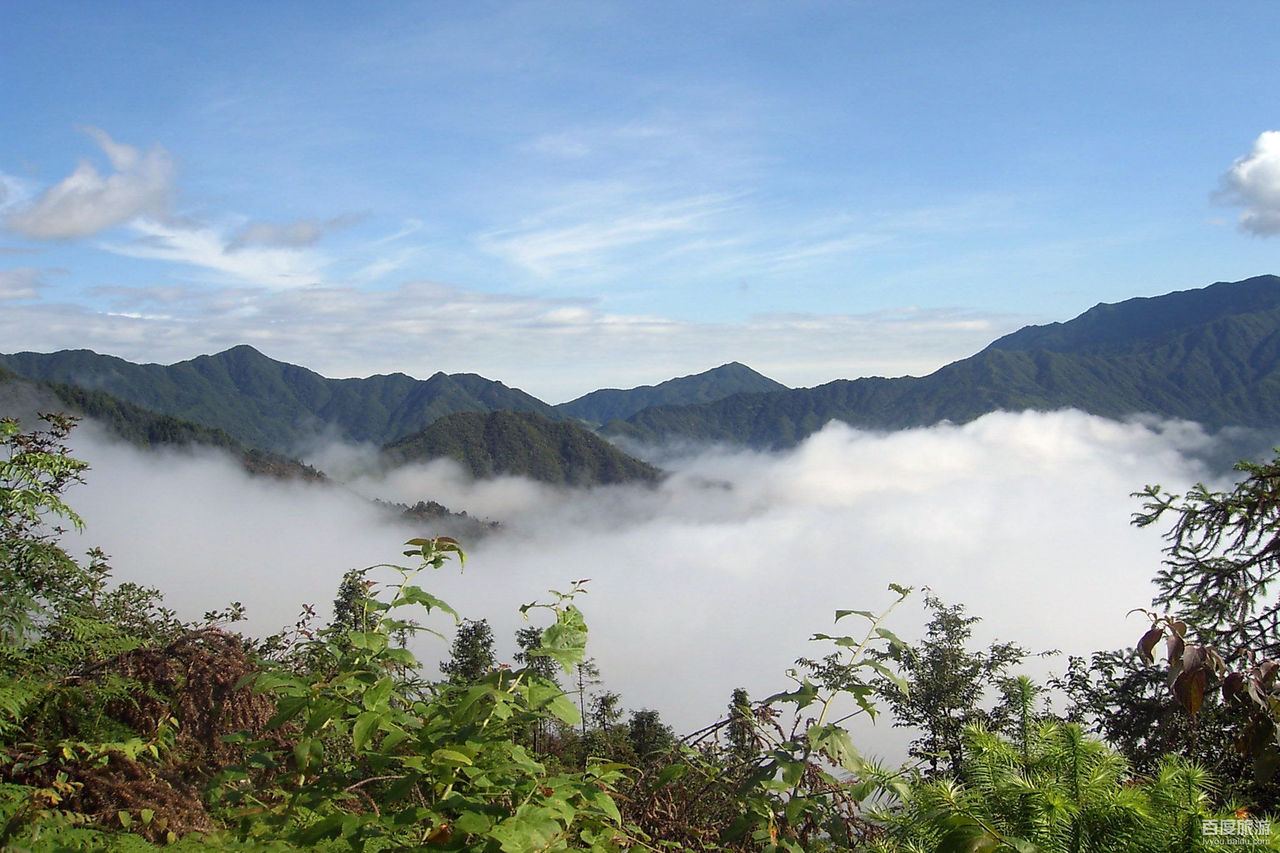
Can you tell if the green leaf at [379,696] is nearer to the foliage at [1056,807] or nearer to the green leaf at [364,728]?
the green leaf at [364,728]

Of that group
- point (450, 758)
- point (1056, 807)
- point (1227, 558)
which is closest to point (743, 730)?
point (1056, 807)

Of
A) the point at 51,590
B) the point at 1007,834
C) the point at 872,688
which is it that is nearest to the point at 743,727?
the point at 872,688

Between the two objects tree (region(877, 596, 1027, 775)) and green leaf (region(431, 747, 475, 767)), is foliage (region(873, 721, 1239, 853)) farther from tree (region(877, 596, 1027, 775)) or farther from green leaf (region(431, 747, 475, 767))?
tree (region(877, 596, 1027, 775))

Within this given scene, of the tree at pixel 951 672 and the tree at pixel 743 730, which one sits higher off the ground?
the tree at pixel 743 730

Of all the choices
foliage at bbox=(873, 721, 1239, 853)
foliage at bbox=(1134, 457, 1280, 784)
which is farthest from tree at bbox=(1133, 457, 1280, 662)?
foliage at bbox=(873, 721, 1239, 853)

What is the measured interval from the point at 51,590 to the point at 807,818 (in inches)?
198

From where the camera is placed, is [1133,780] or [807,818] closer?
[1133,780]

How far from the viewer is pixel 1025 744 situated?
7.47 ft

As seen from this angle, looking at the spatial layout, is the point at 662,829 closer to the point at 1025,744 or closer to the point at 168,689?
the point at 1025,744

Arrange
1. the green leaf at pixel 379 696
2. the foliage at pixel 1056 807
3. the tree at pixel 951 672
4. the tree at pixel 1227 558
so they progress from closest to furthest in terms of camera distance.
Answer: the foliage at pixel 1056 807 < the green leaf at pixel 379 696 < the tree at pixel 1227 558 < the tree at pixel 951 672

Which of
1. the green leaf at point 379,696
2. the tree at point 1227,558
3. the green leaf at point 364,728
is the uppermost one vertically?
the green leaf at point 379,696

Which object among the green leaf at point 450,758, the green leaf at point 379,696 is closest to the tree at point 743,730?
the green leaf at point 450,758

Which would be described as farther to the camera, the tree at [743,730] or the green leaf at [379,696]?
the tree at [743,730]

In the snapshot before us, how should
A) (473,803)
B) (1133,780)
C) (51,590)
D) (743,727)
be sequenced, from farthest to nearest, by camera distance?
(51,590), (743,727), (1133,780), (473,803)
